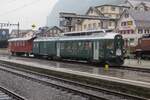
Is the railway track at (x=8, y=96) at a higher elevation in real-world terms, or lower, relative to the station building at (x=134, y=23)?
lower

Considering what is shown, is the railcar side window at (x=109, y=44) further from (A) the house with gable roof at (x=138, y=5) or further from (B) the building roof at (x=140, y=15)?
(A) the house with gable roof at (x=138, y=5)

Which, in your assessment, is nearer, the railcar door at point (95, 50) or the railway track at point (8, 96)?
the railway track at point (8, 96)

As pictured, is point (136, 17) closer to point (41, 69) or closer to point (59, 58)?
point (59, 58)

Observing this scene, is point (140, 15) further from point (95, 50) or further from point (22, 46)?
point (95, 50)

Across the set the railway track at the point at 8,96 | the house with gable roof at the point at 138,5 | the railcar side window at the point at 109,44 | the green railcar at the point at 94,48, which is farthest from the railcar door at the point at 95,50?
the house with gable roof at the point at 138,5

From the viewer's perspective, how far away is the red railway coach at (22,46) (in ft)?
193

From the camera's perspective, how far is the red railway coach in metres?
58.8

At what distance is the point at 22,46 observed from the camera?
205 ft

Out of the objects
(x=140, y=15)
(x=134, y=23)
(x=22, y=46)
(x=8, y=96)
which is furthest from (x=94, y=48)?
(x=140, y=15)

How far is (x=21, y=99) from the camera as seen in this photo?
16.0m

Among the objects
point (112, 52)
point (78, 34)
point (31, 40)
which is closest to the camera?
point (112, 52)

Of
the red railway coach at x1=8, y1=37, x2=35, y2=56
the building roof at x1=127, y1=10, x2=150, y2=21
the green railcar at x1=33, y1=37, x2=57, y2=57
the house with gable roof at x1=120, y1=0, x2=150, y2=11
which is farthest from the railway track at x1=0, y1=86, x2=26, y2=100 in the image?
the house with gable roof at x1=120, y1=0, x2=150, y2=11

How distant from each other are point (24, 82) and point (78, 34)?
18.5 m

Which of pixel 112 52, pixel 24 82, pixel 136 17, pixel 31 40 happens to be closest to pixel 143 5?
pixel 136 17
